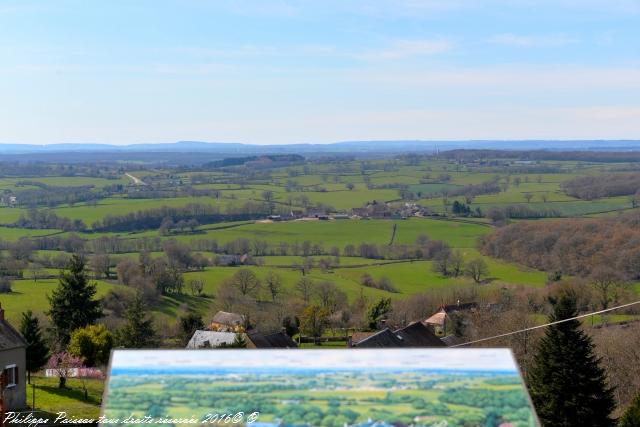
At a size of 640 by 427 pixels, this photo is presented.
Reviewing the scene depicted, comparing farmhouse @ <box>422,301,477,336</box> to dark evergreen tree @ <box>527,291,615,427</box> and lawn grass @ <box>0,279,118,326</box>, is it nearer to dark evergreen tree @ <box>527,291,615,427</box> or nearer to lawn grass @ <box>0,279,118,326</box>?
lawn grass @ <box>0,279,118,326</box>

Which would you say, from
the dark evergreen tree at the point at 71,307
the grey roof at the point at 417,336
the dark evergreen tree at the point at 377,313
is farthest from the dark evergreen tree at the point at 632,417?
the dark evergreen tree at the point at 377,313

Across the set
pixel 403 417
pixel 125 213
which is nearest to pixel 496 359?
pixel 403 417

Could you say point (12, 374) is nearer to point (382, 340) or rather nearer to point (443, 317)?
point (382, 340)

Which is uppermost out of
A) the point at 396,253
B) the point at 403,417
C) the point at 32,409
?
the point at 403,417

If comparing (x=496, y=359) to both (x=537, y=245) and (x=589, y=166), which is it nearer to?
(x=537, y=245)

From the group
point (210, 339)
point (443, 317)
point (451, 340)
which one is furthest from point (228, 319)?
point (443, 317)
